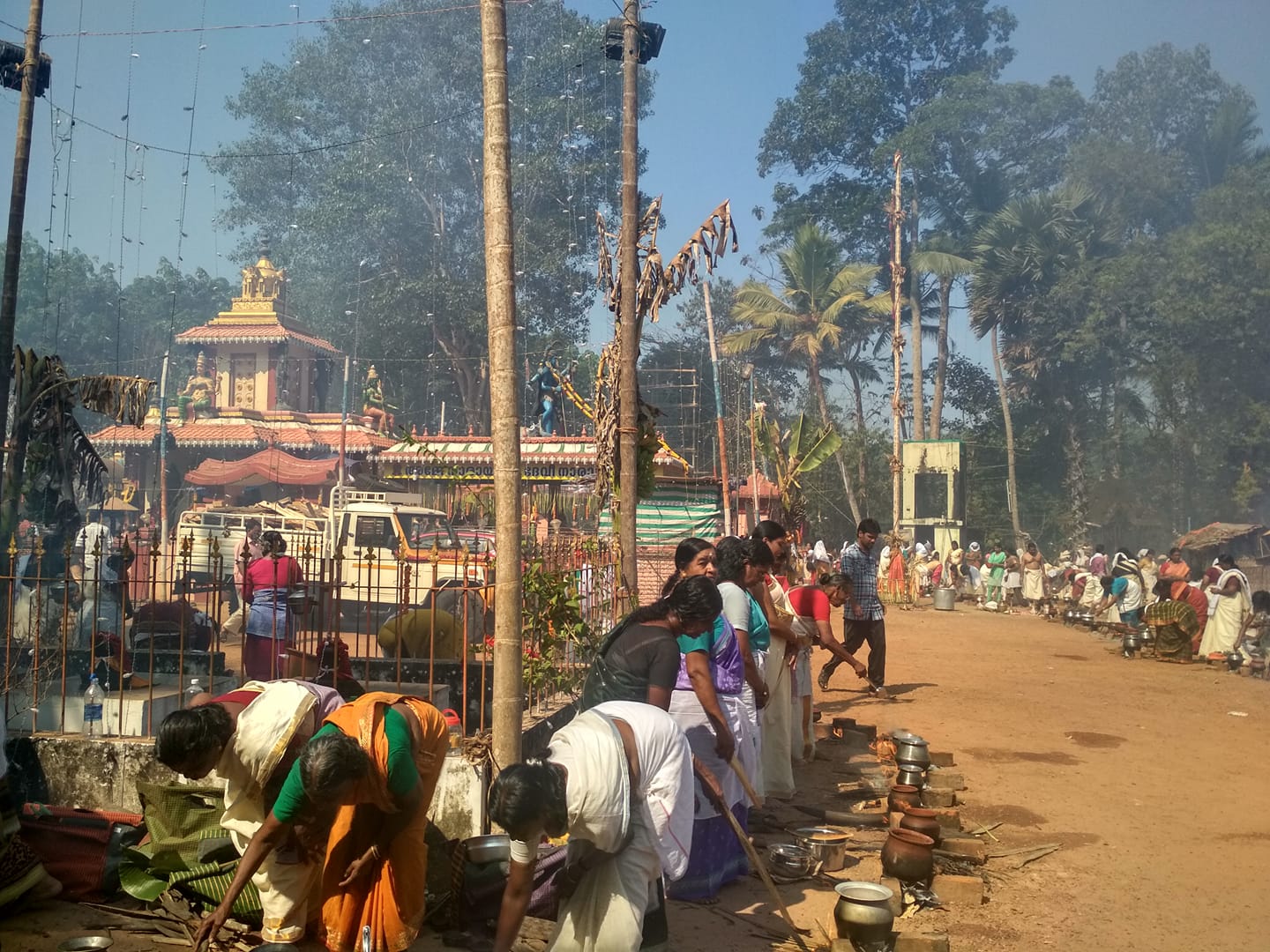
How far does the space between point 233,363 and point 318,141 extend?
14.7 meters

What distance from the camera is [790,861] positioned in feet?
18.5

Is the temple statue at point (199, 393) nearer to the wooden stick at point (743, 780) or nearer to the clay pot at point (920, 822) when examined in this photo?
the wooden stick at point (743, 780)

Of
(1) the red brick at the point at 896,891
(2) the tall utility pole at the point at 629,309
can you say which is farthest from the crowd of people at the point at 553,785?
(2) the tall utility pole at the point at 629,309

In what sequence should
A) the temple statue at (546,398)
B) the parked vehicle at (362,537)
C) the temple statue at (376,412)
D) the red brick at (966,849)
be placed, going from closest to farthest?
1. the red brick at (966,849)
2. the parked vehicle at (362,537)
3. the temple statue at (546,398)
4. the temple statue at (376,412)

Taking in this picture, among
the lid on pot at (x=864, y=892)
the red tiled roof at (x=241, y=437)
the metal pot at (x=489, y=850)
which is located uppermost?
the red tiled roof at (x=241, y=437)

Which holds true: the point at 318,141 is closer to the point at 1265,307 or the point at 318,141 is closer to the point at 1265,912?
the point at 1265,307

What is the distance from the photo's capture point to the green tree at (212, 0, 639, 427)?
130 ft

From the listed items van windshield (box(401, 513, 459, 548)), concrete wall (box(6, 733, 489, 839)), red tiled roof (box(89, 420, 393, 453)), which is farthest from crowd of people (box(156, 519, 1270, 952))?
red tiled roof (box(89, 420, 393, 453))

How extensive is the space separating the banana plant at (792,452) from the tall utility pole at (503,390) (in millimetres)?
16306

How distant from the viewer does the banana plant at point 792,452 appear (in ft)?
68.9

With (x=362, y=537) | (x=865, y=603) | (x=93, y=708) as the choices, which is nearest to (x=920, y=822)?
(x=93, y=708)

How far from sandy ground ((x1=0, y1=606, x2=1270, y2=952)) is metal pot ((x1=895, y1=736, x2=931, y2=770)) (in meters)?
0.57

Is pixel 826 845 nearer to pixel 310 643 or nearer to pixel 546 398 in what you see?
pixel 310 643

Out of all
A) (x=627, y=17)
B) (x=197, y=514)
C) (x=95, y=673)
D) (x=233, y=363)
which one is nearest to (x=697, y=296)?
(x=233, y=363)
